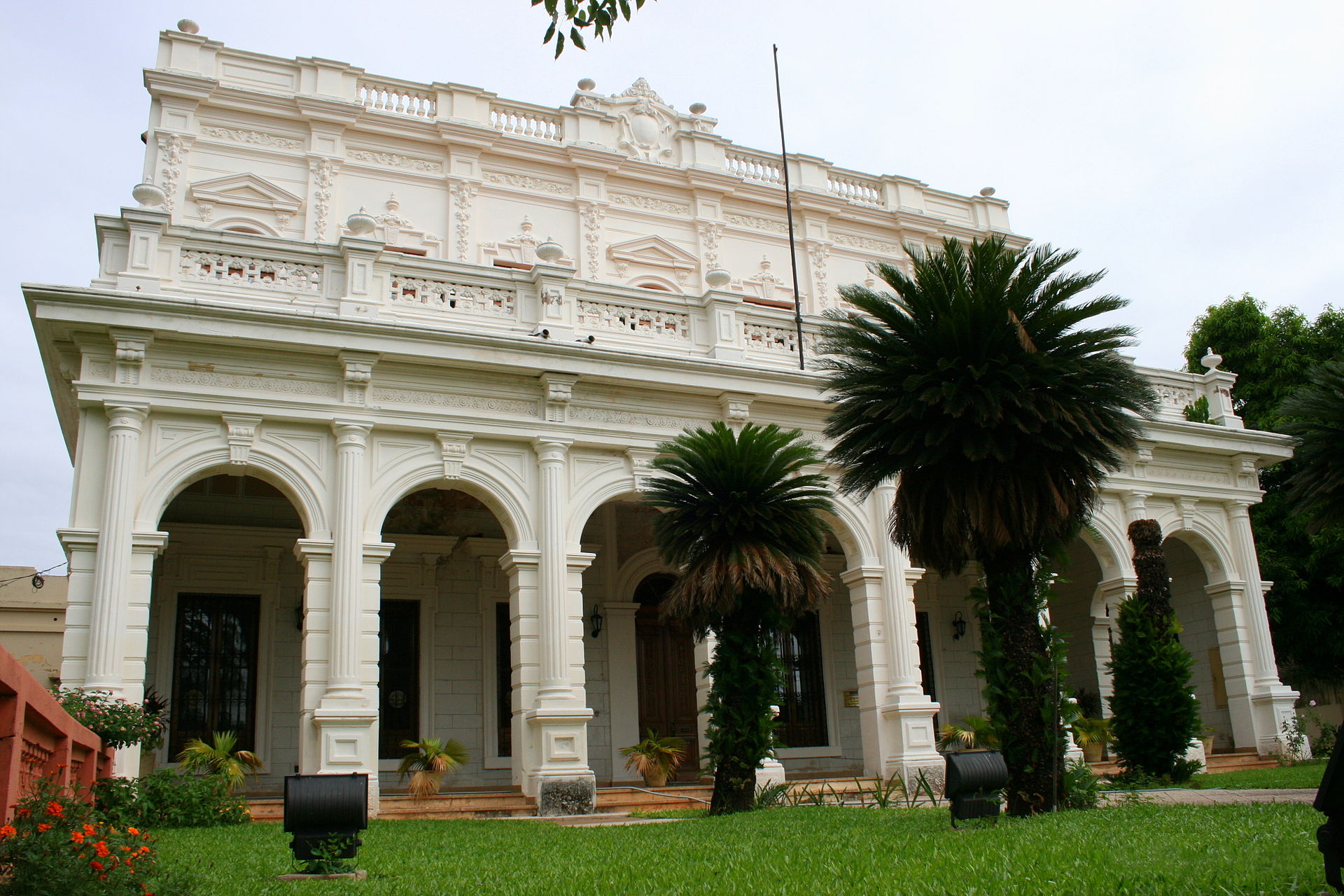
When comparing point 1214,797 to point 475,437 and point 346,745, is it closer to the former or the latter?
point 346,745

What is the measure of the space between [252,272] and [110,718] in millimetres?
6419

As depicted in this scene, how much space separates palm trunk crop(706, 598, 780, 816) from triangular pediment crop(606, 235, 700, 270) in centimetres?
1108

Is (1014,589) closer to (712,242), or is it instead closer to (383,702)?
(383,702)

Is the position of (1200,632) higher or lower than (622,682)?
higher

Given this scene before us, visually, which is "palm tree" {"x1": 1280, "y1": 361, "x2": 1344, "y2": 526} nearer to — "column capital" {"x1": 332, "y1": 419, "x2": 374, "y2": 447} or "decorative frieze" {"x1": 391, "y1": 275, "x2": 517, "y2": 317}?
"decorative frieze" {"x1": 391, "y1": 275, "x2": 517, "y2": 317}

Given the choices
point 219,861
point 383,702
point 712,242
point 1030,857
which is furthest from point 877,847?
point 712,242

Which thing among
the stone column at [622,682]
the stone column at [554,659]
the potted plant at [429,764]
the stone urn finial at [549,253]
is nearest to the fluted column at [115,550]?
the potted plant at [429,764]

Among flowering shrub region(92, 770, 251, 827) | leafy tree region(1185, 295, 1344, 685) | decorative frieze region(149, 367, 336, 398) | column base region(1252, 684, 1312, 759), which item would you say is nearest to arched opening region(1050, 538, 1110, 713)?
column base region(1252, 684, 1312, 759)

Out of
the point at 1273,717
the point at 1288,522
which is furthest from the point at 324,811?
the point at 1288,522

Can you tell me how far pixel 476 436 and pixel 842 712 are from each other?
976 centimetres

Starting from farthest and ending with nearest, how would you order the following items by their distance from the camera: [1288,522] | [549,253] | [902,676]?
[1288,522] < [902,676] < [549,253]

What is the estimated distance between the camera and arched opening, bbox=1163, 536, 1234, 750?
22875 millimetres

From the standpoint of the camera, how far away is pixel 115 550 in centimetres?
1352

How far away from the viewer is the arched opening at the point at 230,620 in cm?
1742
